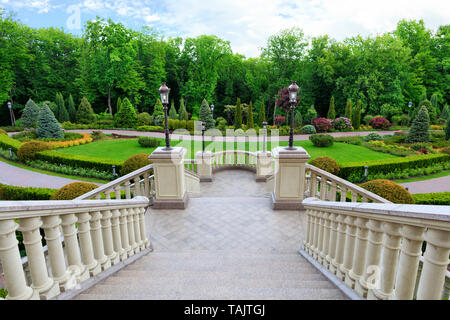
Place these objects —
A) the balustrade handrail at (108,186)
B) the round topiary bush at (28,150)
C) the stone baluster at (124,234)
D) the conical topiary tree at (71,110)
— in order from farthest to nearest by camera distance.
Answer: the conical topiary tree at (71,110), the round topiary bush at (28,150), the balustrade handrail at (108,186), the stone baluster at (124,234)

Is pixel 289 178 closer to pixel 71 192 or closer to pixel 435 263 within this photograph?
pixel 435 263

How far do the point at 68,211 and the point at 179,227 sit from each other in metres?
4.07

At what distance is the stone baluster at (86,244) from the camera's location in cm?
285

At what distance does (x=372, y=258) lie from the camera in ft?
8.22

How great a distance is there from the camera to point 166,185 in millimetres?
7367

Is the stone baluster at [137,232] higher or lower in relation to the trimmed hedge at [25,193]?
higher

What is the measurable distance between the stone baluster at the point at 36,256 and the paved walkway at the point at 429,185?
12968 mm

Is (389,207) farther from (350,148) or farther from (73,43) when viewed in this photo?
(73,43)

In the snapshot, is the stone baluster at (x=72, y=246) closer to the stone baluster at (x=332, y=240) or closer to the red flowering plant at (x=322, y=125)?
the stone baluster at (x=332, y=240)

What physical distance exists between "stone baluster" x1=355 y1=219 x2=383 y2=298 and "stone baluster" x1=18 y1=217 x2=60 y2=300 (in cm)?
286

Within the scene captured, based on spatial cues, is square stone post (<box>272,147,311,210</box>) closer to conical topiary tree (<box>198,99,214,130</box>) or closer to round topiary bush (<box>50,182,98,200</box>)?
round topiary bush (<box>50,182,98,200</box>)

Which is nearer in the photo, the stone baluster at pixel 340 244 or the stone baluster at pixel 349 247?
the stone baluster at pixel 349 247

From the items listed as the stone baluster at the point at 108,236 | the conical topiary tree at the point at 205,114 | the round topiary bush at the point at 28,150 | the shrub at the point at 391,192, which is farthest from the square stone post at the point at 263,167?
the conical topiary tree at the point at 205,114

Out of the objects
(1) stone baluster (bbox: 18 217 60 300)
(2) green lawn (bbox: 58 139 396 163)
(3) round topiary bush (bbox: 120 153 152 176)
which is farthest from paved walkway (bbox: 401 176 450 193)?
(1) stone baluster (bbox: 18 217 60 300)
